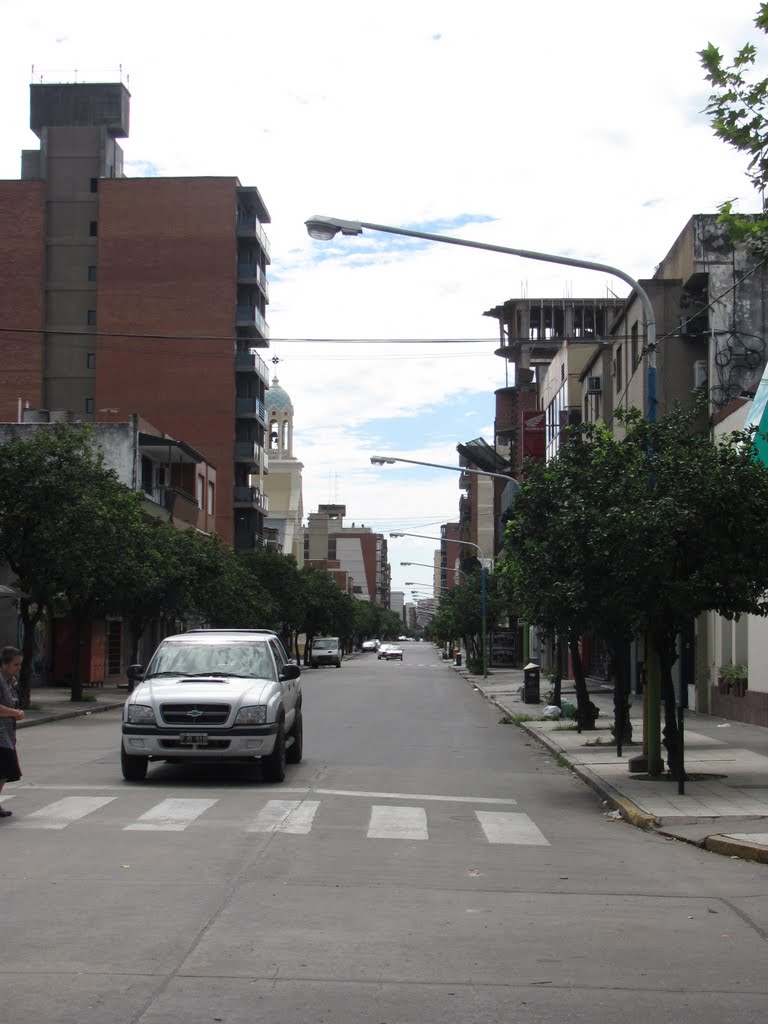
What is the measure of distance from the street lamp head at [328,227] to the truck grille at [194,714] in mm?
7253

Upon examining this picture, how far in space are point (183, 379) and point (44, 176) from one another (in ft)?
48.5

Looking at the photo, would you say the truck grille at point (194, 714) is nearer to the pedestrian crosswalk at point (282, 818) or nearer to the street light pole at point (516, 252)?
the pedestrian crosswalk at point (282, 818)

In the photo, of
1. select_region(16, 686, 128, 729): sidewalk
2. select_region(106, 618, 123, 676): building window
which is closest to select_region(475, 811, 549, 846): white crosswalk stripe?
select_region(16, 686, 128, 729): sidewalk

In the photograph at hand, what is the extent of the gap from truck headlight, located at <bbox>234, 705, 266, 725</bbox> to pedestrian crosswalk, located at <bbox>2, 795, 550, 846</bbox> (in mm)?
1255

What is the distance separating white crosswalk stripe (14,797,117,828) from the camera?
12.0 metres

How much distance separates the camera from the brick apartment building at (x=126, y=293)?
75.2 meters

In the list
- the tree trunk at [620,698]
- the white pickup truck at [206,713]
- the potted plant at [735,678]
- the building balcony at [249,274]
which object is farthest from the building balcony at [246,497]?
the white pickup truck at [206,713]

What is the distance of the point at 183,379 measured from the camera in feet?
252

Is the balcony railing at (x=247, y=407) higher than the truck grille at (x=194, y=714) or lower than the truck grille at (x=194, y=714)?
higher

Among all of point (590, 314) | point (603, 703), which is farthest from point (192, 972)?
point (590, 314)

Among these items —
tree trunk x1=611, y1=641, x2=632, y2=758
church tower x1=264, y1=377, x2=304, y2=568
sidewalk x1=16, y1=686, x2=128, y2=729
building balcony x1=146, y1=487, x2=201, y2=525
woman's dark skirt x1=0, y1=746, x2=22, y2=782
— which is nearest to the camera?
woman's dark skirt x1=0, y1=746, x2=22, y2=782

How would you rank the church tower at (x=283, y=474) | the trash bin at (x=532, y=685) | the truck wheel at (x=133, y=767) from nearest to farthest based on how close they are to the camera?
1. the truck wheel at (x=133, y=767)
2. the trash bin at (x=532, y=685)
3. the church tower at (x=283, y=474)

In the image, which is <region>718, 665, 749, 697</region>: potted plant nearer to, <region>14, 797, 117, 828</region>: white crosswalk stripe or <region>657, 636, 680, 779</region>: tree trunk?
<region>657, 636, 680, 779</region>: tree trunk

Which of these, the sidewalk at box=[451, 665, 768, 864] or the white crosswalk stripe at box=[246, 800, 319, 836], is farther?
the sidewalk at box=[451, 665, 768, 864]
